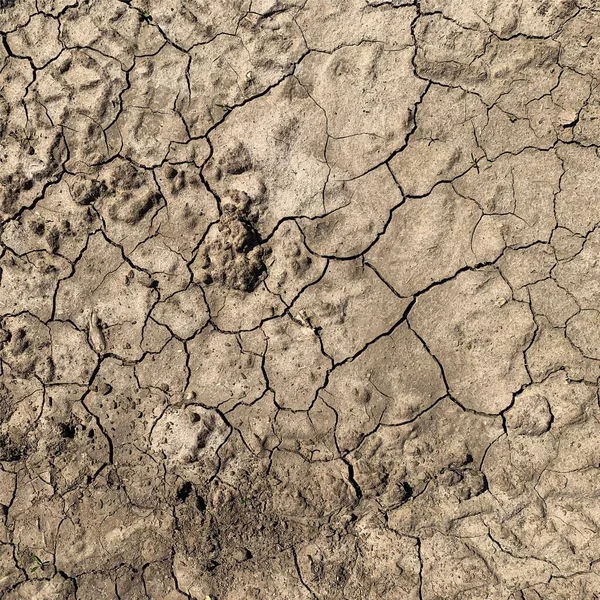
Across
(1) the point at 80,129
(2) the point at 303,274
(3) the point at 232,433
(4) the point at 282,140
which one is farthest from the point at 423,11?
(3) the point at 232,433

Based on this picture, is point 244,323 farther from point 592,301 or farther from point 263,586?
point 592,301

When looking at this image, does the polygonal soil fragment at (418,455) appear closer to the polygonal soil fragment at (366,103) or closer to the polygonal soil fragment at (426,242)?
the polygonal soil fragment at (426,242)

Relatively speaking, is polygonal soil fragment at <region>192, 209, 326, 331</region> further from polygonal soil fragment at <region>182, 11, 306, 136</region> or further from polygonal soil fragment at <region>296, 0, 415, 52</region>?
polygonal soil fragment at <region>296, 0, 415, 52</region>

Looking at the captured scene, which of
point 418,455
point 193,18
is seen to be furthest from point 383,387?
point 193,18

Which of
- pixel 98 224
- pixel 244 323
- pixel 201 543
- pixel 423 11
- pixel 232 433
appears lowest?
pixel 201 543

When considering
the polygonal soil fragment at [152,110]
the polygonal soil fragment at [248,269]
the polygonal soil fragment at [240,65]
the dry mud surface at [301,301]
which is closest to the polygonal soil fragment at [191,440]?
the dry mud surface at [301,301]

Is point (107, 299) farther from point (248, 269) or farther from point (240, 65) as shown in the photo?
point (240, 65)

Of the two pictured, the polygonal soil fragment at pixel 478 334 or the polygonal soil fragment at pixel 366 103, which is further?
the polygonal soil fragment at pixel 366 103

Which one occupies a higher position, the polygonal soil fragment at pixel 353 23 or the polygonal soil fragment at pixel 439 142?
the polygonal soil fragment at pixel 353 23
